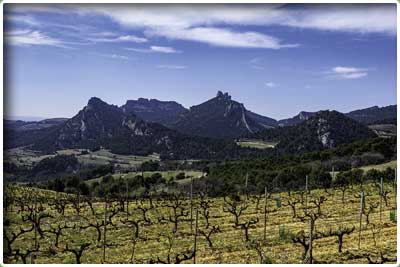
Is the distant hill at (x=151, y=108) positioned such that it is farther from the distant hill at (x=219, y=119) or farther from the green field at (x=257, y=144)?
the green field at (x=257, y=144)

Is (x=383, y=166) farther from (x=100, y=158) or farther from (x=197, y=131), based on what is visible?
(x=197, y=131)

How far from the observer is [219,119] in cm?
12825

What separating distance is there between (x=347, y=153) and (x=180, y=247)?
34.5m

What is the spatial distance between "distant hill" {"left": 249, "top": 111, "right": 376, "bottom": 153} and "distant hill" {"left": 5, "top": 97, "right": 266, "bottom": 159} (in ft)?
26.4

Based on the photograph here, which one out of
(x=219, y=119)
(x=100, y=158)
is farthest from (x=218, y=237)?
(x=219, y=119)

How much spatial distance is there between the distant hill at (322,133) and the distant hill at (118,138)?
8051mm

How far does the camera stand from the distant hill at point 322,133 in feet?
221

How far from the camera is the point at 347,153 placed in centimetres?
4362

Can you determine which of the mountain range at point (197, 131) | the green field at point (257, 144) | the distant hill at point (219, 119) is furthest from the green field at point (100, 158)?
the distant hill at point (219, 119)

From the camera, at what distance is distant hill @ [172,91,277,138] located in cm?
11998

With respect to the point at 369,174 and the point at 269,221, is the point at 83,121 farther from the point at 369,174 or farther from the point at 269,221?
the point at 269,221

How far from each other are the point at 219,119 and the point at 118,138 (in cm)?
3315

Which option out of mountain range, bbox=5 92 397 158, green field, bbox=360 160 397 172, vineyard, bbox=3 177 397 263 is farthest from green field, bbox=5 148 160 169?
vineyard, bbox=3 177 397 263

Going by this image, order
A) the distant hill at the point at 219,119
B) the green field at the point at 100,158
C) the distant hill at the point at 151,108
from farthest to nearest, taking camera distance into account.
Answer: the distant hill at the point at 151,108 → the distant hill at the point at 219,119 → the green field at the point at 100,158
